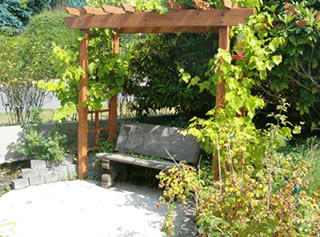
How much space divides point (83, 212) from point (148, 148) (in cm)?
135

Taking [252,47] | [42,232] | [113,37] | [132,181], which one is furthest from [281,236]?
[113,37]

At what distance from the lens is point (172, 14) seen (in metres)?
4.00

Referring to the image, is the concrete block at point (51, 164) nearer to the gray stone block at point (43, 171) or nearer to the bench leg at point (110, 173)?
the gray stone block at point (43, 171)

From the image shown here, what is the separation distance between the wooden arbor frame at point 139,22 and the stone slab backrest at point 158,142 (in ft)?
1.87

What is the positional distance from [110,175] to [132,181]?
50cm

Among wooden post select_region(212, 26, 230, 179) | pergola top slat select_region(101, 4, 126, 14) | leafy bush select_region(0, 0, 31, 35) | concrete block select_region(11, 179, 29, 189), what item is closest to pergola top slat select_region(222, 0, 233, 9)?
wooden post select_region(212, 26, 230, 179)

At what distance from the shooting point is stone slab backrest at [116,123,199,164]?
15.1 ft

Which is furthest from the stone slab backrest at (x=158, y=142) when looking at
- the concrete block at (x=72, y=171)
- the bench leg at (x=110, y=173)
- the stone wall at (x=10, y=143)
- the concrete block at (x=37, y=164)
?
the concrete block at (x=37, y=164)

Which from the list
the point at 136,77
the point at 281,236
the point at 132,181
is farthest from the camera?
the point at 136,77

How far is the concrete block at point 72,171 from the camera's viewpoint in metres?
5.05

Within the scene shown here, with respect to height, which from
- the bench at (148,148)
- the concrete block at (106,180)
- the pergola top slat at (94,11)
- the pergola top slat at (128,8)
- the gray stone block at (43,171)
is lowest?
the concrete block at (106,180)

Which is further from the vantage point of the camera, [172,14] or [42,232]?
[172,14]

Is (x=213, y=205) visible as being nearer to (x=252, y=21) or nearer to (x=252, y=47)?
(x=252, y=47)

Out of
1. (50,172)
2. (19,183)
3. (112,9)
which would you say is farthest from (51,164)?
(112,9)
